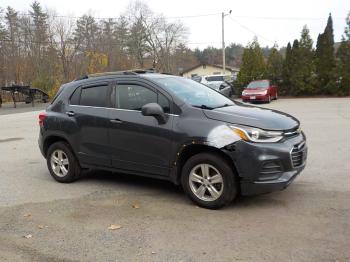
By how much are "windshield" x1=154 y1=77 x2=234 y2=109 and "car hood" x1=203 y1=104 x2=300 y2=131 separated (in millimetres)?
286

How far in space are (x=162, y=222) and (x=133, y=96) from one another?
78.4 inches

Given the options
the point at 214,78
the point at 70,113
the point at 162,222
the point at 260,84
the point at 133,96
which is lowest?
the point at 162,222

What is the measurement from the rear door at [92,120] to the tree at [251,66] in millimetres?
23691

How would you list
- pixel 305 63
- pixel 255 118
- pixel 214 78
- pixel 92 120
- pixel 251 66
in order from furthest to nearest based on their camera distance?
1. pixel 214 78
2. pixel 251 66
3. pixel 305 63
4. pixel 92 120
5. pixel 255 118

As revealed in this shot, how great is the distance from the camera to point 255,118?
4.90 m

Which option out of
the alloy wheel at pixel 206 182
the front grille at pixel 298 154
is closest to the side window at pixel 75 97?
the alloy wheel at pixel 206 182

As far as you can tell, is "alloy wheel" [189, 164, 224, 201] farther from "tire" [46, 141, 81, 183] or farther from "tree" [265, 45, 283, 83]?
"tree" [265, 45, 283, 83]

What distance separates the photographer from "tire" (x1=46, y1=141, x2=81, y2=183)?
6.42 m

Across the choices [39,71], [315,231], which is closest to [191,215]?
[315,231]

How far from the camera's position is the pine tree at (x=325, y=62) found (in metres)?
26.9

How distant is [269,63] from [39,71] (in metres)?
25.3

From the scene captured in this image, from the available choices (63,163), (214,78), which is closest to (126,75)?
(63,163)

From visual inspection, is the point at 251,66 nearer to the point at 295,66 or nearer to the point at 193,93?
the point at 295,66

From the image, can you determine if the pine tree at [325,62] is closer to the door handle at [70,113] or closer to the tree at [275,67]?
the tree at [275,67]
